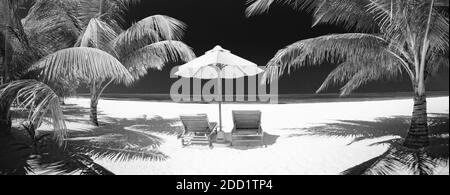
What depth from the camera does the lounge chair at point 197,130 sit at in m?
5.91

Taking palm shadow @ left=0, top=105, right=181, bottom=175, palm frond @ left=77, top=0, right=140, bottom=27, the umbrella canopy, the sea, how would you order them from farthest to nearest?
the sea
palm frond @ left=77, top=0, right=140, bottom=27
the umbrella canopy
palm shadow @ left=0, top=105, right=181, bottom=175

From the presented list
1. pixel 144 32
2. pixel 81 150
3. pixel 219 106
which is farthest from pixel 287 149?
pixel 144 32

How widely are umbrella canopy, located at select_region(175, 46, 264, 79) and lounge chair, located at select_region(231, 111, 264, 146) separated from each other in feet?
3.07

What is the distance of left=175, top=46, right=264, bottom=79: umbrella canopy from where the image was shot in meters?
5.75

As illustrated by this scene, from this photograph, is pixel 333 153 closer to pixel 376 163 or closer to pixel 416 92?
pixel 376 163

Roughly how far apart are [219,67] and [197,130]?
6.41 ft

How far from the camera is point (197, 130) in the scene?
613 cm

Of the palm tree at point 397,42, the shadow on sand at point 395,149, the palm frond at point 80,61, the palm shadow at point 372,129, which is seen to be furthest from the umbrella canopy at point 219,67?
the shadow on sand at point 395,149

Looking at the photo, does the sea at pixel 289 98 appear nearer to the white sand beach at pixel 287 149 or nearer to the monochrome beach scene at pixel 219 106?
the monochrome beach scene at pixel 219 106

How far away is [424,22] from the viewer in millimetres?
4723

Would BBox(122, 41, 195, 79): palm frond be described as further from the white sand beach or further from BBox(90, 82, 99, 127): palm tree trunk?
the white sand beach

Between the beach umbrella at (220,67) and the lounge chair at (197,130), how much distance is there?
506mm

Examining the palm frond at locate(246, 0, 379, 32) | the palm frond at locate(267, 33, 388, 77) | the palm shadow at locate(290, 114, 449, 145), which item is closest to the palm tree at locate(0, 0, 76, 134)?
the palm frond at locate(246, 0, 379, 32)
